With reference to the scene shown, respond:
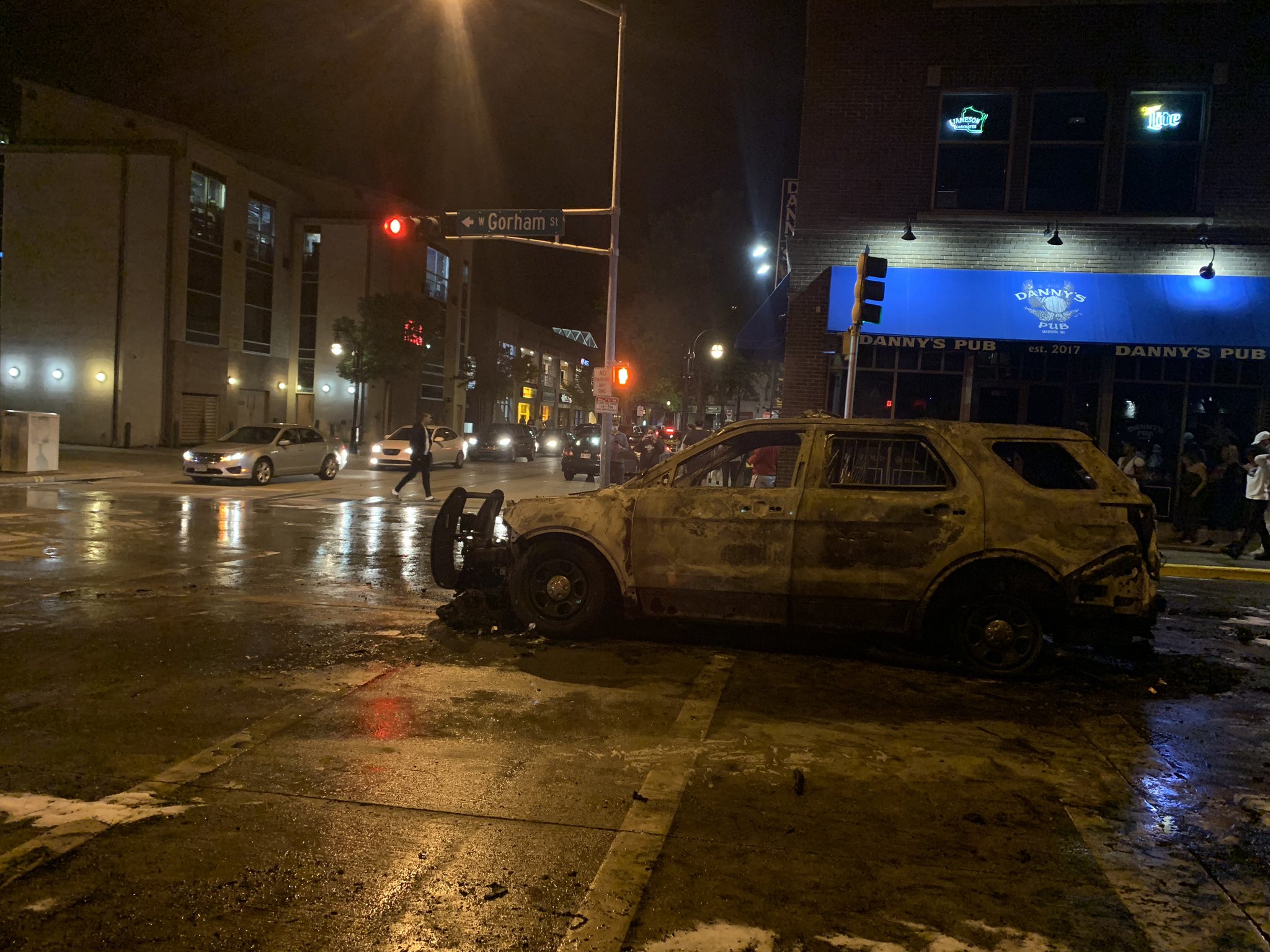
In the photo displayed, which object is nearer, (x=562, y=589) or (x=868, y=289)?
(x=562, y=589)

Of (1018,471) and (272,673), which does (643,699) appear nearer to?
(272,673)

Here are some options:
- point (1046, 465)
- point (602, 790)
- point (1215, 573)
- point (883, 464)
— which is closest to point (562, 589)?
point (883, 464)

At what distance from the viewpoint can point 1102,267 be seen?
16.2m

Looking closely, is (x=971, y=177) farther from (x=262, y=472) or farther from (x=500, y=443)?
(x=500, y=443)

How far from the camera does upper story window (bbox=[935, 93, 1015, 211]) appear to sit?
1645cm

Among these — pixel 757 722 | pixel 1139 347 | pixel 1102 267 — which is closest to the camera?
pixel 757 722

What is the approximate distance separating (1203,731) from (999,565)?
1.58 m

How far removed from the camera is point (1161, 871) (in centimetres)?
379

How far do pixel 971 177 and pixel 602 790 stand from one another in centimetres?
1559

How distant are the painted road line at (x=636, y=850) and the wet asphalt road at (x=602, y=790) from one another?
16mm

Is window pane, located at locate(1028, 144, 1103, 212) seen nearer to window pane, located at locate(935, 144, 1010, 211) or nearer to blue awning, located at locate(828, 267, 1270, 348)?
window pane, located at locate(935, 144, 1010, 211)

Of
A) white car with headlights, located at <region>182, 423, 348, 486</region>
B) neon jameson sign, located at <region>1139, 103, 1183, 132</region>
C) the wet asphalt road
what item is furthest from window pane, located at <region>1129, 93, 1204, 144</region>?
white car with headlights, located at <region>182, 423, 348, 486</region>

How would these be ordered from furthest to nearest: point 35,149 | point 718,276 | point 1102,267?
point 718,276
point 35,149
point 1102,267

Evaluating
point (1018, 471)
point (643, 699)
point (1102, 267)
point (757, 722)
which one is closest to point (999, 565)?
point (1018, 471)
